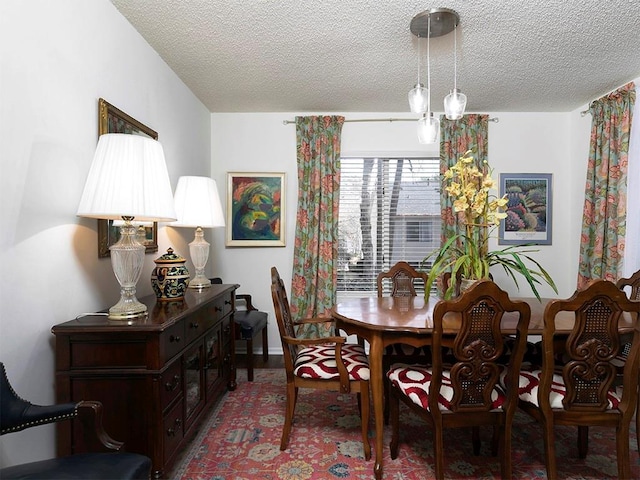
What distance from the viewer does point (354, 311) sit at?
235 cm

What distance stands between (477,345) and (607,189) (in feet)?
8.80

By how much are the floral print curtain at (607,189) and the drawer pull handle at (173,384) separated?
348 centimetres

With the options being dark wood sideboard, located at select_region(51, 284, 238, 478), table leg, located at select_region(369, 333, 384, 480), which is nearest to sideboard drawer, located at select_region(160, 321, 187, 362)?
dark wood sideboard, located at select_region(51, 284, 238, 478)

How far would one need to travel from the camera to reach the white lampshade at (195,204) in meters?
2.79

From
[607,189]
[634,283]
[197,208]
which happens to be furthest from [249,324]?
[607,189]

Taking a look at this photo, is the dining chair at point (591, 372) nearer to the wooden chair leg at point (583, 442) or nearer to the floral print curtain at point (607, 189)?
the wooden chair leg at point (583, 442)

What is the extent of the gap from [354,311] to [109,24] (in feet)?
7.28

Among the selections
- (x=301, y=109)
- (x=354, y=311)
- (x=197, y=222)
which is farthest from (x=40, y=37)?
(x=301, y=109)

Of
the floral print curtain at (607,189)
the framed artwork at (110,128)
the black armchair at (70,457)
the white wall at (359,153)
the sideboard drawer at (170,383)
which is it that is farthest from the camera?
the white wall at (359,153)

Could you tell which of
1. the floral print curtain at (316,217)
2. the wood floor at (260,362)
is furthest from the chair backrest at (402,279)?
the wood floor at (260,362)

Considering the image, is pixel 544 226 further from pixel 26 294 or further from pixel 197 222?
pixel 26 294

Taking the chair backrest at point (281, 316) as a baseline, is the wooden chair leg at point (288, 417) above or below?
below

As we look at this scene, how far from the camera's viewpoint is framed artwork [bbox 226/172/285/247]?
407 cm

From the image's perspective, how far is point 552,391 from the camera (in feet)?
6.03
